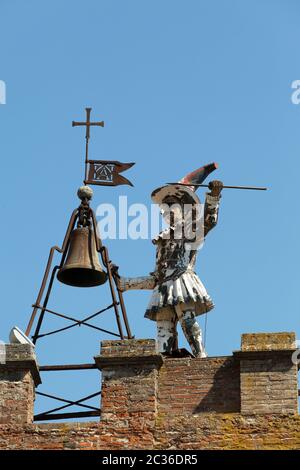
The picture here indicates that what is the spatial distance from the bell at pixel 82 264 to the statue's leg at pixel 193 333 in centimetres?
151

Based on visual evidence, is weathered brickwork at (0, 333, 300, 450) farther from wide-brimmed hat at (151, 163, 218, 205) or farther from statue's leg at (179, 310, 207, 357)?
wide-brimmed hat at (151, 163, 218, 205)

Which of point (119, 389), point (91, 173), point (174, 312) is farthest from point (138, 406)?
point (91, 173)

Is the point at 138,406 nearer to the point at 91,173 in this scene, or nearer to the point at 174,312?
the point at 174,312

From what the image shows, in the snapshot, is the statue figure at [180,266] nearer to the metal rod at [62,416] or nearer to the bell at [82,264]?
the bell at [82,264]

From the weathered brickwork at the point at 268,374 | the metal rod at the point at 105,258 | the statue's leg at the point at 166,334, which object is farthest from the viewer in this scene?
the metal rod at the point at 105,258

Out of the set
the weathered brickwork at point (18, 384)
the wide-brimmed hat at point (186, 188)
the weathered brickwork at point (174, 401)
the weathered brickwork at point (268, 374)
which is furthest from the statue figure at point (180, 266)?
the weathered brickwork at point (18, 384)

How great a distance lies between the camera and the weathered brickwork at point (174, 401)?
28.2m

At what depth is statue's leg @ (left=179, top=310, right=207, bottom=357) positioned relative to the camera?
30.3m

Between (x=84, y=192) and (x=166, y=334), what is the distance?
244 cm

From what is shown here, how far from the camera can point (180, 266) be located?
102 feet

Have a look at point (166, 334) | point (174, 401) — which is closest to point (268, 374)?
point (174, 401)

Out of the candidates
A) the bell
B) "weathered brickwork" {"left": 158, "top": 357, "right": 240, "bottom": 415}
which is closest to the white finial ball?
the bell

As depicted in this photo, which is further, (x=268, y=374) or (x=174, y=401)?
(x=174, y=401)

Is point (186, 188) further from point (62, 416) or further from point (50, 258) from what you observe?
point (62, 416)
